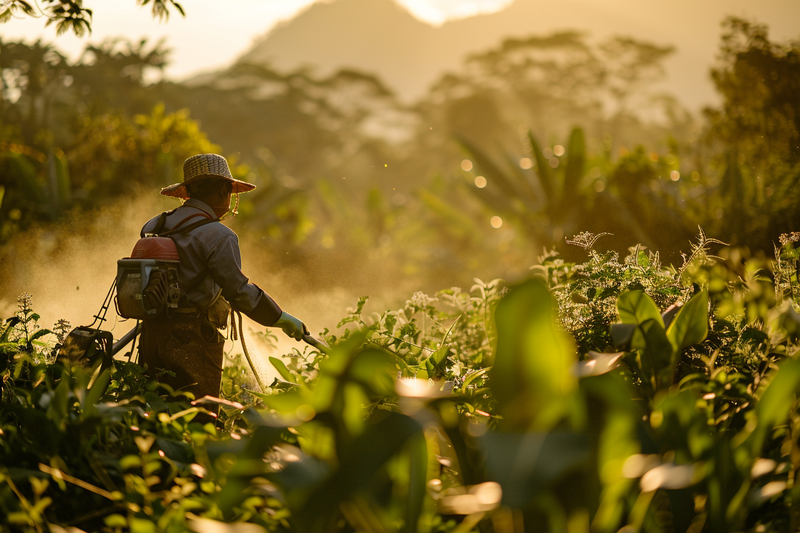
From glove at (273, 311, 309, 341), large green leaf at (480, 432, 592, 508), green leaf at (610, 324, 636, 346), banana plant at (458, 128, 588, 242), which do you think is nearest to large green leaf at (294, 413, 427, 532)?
large green leaf at (480, 432, 592, 508)

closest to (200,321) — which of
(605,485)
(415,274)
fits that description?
(605,485)

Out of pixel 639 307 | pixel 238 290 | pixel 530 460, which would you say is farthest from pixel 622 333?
pixel 238 290

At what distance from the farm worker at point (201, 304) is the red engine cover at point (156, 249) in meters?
0.07

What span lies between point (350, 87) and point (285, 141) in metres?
5.33

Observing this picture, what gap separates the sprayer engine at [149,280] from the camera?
2.62 metres

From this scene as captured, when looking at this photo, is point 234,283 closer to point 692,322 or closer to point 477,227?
point 692,322

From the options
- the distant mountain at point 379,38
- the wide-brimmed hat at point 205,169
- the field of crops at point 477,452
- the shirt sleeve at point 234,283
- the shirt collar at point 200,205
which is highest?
the distant mountain at point 379,38

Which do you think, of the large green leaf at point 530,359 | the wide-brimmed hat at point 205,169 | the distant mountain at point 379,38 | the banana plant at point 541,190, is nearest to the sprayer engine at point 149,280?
the wide-brimmed hat at point 205,169

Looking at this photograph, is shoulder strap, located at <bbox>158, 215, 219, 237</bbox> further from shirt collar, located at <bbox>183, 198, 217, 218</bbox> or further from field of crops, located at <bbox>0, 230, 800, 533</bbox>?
field of crops, located at <bbox>0, 230, 800, 533</bbox>

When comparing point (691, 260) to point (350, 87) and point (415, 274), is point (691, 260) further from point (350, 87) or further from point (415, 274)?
point (350, 87)

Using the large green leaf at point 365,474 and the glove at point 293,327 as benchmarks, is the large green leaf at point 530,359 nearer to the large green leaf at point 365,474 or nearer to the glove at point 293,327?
the large green leaf at point 365,474

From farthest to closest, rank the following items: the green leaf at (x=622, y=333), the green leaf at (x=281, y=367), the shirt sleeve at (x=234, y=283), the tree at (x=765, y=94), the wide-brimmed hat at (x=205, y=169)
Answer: the tree at (x=765, y=94) → the wide-brimmed hat at (x=205, y=169) → the shirt sleeve at (x=234, y=283) → the green leaf at (x=281, y=367) → the green leaf at (x=622, y=333)

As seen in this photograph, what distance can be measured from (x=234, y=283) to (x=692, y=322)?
1.93m

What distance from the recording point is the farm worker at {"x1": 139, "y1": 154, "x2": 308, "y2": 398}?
2.77 metres
